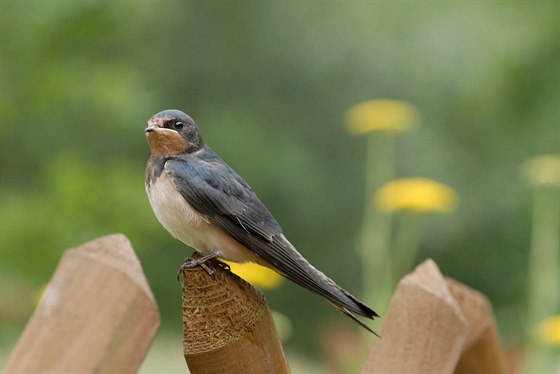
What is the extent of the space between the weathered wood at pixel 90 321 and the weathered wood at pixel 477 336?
2.97ft

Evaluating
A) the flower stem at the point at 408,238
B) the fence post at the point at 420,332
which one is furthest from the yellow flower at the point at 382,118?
the fence post at the point at 420,332

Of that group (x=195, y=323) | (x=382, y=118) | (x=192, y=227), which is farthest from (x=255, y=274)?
(x=195, y=323)

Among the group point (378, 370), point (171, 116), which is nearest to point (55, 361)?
point (378, 370)

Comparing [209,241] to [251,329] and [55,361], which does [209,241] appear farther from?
[55,361]

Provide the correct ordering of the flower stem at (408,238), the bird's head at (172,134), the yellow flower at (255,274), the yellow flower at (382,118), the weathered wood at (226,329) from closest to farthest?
1. the weathered wood at (226,329)
2. the bird's head at (172,134)
3. the yellow flower at (255,274)
4. the yellow flower at (382,118)
5. the flower stem at (408,238)

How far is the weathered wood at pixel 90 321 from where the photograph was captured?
1801mm

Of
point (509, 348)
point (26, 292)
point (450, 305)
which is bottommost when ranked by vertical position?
point (450, 305)

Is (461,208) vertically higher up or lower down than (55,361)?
higher up

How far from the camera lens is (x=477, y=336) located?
2602mm

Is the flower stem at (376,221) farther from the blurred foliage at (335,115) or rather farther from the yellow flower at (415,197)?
the yellow flower at (415,197)

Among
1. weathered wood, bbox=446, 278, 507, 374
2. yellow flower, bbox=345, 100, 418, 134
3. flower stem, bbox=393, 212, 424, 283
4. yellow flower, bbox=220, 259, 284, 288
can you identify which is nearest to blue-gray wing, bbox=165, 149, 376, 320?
weathered wood, bbox=446, 278, 507, 374

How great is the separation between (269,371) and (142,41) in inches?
301

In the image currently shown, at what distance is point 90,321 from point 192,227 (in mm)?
766

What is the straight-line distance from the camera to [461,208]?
30.5 ft
